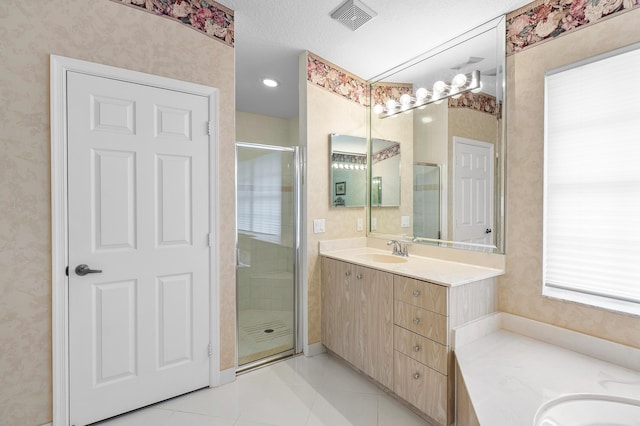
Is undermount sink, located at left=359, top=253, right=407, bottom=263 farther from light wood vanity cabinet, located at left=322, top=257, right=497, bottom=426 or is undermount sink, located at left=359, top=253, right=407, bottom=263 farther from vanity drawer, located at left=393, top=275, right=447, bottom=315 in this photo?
vanity drawer, located at left=393, top=275, right=447, bottom=315

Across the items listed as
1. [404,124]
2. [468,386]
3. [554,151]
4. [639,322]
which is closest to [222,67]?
[404,124]

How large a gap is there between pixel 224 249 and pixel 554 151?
7.23 ft

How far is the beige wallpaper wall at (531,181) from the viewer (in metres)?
→ 1.64

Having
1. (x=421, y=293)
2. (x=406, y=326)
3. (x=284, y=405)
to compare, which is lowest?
(x=284, y=405)

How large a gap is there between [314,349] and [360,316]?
687mm

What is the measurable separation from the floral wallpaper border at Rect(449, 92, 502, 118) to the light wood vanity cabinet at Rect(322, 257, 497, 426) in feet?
3.68

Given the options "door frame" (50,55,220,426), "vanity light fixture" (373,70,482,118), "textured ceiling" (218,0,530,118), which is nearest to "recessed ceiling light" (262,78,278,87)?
"textured ceiling" (218,0,530,118)

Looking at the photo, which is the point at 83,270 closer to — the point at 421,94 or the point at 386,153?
the point at 386,153

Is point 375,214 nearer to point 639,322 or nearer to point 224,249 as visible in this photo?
point 224,249

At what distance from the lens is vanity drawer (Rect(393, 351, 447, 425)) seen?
5.47 feet

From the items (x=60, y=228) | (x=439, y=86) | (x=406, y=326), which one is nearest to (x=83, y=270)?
(x=60, y=228)

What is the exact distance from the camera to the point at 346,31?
224 cm

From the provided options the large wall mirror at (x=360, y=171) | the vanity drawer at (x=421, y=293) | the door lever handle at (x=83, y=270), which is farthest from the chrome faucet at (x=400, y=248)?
the door lever handle at (x=83, y=270)

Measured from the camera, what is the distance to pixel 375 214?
9.61 ft
